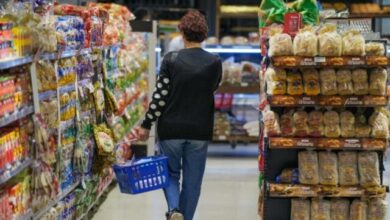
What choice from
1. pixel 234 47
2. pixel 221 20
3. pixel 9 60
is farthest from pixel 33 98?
pixel 221 20

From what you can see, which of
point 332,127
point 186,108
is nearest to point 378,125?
point 332,127

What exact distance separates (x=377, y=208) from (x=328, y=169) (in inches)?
18.2

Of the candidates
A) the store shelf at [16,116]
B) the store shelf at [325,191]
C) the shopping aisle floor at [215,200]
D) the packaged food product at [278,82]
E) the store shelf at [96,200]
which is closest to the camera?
the store shelf at [16,116]

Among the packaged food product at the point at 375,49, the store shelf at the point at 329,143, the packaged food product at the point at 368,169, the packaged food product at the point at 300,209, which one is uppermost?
the packaged food product at the point at 375,49

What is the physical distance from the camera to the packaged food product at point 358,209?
512cm

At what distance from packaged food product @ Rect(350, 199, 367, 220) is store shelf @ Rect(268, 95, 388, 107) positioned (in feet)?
2.34

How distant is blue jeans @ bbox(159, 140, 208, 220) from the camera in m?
5.21

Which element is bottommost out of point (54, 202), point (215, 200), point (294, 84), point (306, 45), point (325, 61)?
point (215, 200)

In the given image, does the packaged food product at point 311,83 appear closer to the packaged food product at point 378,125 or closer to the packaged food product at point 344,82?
the packaged food product at point 344,82

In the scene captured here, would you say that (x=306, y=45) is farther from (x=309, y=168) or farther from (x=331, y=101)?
(x=309, y=168)

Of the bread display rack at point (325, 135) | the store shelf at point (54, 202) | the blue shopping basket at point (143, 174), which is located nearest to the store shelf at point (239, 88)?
the store shelf at point (54, 202)

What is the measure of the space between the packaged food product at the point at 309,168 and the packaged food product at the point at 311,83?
46 centimetres

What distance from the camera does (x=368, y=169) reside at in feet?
16.6

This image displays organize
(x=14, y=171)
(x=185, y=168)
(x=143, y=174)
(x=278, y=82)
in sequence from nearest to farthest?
(x=14, y=171)
(x=278, y=82)
(x=143, y=174)
(x=185, y=168)
